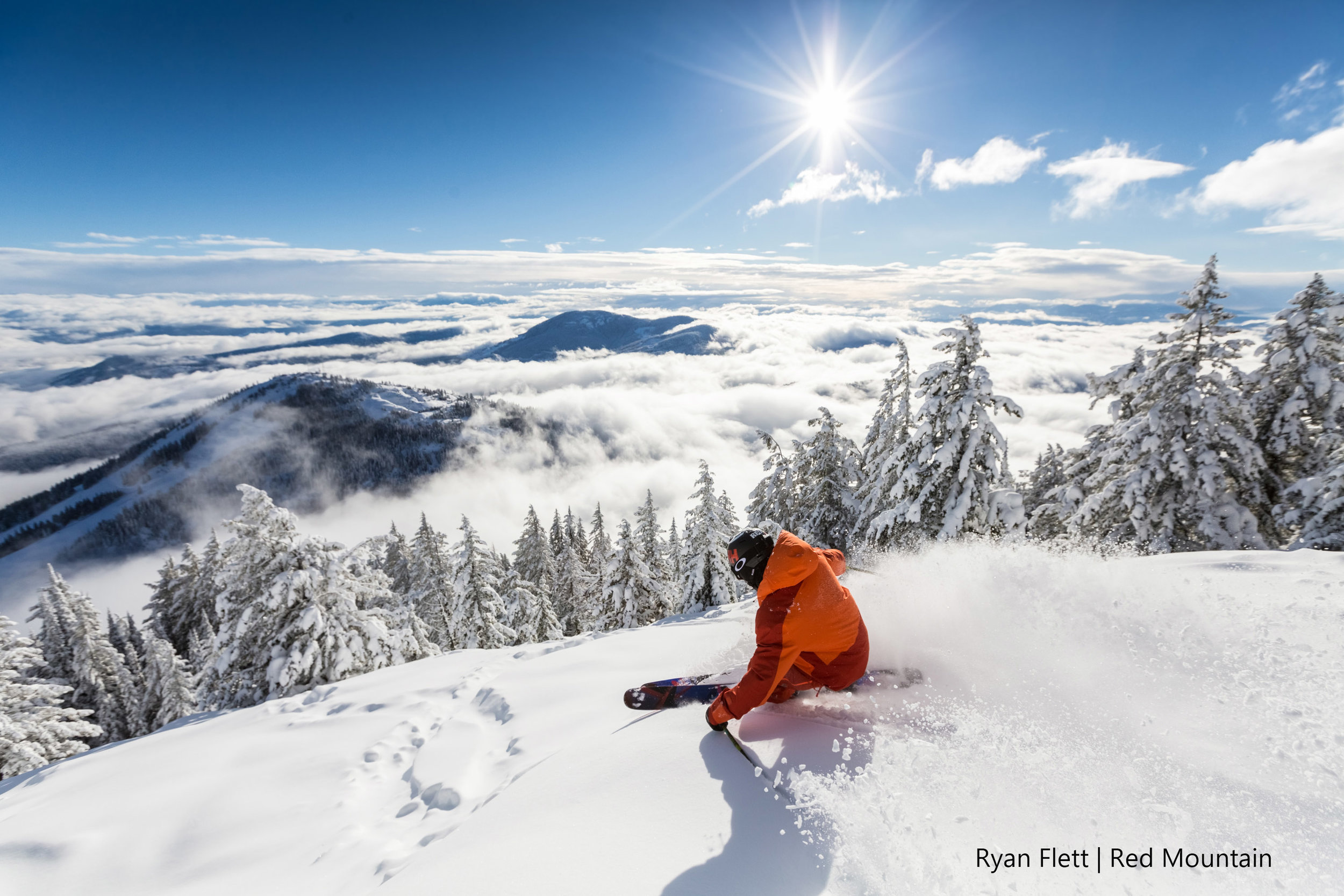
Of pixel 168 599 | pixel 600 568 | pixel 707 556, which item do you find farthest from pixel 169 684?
pixel 707 556

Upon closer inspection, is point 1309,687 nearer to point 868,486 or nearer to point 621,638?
point 621,638

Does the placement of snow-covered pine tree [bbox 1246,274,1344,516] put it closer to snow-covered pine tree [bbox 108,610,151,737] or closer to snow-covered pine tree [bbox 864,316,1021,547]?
snow-covered pine tree [bbox 864,316,1021,547]

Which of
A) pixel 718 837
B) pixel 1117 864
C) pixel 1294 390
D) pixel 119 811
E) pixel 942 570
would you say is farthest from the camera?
pixel 1294 390

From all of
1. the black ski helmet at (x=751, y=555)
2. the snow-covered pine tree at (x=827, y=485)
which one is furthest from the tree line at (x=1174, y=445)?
the black ski helmet at (x=751, y=555)

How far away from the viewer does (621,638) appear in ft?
30.9

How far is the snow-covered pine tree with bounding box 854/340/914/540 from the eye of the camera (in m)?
17.1

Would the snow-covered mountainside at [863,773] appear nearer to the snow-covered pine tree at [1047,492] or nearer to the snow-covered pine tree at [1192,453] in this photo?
the snow-covered pine tree at [1192,453]

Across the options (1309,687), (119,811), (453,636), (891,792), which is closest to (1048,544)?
(1309,687)

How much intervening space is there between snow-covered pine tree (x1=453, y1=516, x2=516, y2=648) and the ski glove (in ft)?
91.9

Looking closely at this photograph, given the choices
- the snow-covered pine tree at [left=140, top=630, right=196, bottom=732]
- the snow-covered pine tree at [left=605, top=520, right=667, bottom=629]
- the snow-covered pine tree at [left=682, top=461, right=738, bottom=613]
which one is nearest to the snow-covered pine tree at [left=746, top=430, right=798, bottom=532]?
the snow-covered pine tree at [left=682, top=461, right=738, bottom=613]

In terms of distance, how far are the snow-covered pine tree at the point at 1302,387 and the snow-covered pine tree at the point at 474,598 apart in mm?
32160

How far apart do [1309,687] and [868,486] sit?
16.2m

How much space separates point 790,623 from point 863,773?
115 cm

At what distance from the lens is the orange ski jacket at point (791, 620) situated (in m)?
4.30
